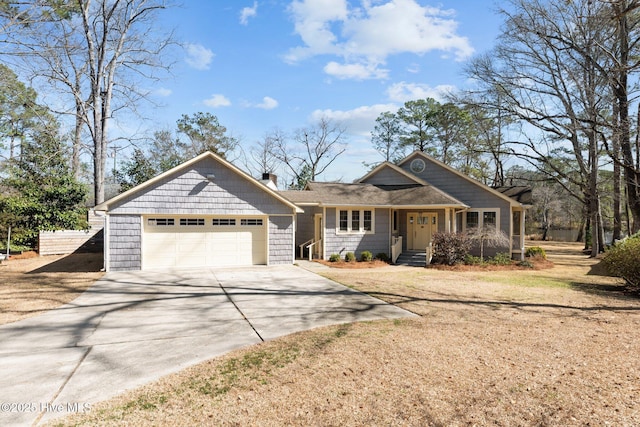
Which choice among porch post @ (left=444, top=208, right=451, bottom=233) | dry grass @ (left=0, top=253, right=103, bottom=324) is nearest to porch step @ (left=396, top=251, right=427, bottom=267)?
porch post @ (left=444, top=208, right=451, bottom=233)

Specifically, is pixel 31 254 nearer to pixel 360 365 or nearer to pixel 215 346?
pixel 215 346

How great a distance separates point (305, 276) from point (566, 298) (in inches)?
315

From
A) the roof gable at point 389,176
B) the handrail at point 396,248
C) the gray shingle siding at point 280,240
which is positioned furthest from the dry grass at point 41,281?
the roof gable at point 389,176

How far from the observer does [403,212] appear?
1931 centimetres

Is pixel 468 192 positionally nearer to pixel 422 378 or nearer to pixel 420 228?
pixel 420 228

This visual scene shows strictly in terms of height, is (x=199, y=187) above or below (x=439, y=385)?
above

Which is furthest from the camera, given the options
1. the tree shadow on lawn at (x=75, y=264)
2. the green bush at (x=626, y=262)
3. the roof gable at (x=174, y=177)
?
the tree shadow on lawn at (x=75, y=264)

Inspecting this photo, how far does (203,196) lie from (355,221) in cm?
764

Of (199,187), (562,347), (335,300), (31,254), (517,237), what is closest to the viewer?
(562,347)

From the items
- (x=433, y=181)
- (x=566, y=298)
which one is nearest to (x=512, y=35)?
(x=433, y=181)

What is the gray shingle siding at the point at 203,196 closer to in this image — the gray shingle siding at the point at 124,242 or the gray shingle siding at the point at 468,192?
the gray shingle siding at the point at 124,242

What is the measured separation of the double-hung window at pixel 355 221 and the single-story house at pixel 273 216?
0.05m

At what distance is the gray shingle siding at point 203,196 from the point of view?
13.8m

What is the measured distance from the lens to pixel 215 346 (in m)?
5.79
